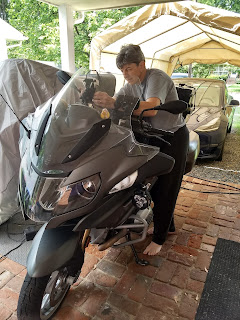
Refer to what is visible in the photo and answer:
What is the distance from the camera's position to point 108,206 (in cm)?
152

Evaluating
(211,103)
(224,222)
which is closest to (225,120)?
(211,103)

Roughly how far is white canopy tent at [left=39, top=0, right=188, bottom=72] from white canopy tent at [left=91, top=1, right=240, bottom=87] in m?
0.49

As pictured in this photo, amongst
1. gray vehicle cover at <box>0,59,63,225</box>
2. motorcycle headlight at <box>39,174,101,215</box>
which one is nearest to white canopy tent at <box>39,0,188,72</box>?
gray vehicle cover at <box>0,59,63,225</box>

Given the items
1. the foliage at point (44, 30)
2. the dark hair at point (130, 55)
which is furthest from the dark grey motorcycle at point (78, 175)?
the foliage at point (44, 30)

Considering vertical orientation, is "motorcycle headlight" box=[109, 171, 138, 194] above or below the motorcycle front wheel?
above

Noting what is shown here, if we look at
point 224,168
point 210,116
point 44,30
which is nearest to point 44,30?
point 44,30

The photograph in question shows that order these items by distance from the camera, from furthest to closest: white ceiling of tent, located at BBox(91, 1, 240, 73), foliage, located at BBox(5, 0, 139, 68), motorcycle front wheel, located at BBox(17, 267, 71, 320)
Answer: foliage, located at BBox(5, 0, 139, 68)
white ceiling of tent, located at BBox(91, 1, 240, 73)
motorcycle front wheel, located at BBox(17, 267, 71, 320)

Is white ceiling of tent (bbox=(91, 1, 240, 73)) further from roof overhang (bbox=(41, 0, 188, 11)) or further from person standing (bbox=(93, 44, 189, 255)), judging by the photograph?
person standing (bbox=(93, 44, 189, 255))

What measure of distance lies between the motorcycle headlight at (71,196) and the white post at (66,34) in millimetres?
3821

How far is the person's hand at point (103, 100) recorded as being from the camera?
1.61 meters

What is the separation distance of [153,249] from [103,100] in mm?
1659

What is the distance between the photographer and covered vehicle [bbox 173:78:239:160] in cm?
520

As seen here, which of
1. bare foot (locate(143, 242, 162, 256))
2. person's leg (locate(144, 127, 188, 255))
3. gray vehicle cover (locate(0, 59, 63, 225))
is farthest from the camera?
gray vehicle cover (locate(0, 59, 63, 225))

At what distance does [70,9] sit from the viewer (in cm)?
438
